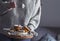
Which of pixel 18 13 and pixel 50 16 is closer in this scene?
pixel 18 13

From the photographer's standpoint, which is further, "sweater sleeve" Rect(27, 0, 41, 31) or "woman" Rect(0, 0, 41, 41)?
"sweater sleeve" Rect(27, 0, 41, 31)

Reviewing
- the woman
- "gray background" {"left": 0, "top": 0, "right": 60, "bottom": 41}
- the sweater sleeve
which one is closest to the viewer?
the woman

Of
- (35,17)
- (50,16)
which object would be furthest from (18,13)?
(50,16)

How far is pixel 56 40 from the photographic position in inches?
68.1

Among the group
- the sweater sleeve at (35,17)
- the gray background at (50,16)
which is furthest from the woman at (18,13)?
the gray background at (50,16)

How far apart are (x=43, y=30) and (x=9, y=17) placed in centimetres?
82

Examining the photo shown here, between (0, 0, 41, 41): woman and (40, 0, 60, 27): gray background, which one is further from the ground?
(0, 0, 41, 41): woman

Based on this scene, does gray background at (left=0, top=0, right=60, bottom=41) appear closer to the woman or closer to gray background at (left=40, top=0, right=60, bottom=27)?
gray background at (left=40, top=0, right=60, bottom=27)

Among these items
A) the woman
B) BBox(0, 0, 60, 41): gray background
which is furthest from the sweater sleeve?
BBox(0, 0, 60, 41): gray background

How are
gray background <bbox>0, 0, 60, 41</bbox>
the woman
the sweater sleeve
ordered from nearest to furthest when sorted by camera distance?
the woman, the sweater sleeve, gray background <bbox>0, 0, 60, 41</bbox>

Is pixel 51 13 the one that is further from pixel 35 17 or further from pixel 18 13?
pixel 18 13

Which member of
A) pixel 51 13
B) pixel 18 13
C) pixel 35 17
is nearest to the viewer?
pixel 18 13

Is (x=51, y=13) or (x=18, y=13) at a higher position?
(x=18, y=13)

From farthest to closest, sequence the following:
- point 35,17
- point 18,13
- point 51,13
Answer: point 51,13 < point 35,17 < point 18,13
